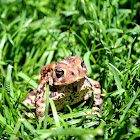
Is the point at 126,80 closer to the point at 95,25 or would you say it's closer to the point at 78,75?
the point at 78,75

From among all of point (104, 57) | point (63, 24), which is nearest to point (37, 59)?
point (63, 24)

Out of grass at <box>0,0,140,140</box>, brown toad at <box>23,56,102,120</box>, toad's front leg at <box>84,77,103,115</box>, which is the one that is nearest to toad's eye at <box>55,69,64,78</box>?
brown toad at <box>23,56,102,120</box>

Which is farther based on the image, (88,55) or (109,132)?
(88,55)

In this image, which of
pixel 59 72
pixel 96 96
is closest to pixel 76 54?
pixel 96 96

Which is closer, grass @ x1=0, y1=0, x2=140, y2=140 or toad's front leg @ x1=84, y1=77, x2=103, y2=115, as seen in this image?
grass @ x1=0, y1=0, x2=140, y2=140

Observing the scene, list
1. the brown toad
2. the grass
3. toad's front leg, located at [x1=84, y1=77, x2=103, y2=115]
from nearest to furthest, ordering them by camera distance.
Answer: the grass
the brown toad
toad's front leg, located at [x1=84, y1=77, x2=103, y2=115]

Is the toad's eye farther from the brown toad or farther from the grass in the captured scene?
the grass

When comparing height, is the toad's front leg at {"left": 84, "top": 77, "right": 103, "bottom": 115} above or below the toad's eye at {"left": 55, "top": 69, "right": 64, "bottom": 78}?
below
